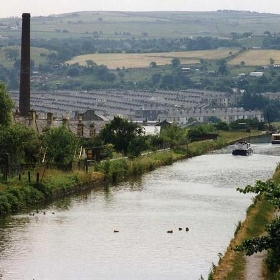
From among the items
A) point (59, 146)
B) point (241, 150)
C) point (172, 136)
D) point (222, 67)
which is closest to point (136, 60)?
point (222, 67)

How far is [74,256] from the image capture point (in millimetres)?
31312

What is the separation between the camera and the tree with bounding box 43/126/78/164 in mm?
49812

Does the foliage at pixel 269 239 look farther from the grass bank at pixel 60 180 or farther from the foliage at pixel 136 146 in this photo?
the foliage at pixel 136 146

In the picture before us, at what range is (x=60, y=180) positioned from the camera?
45.5 metres

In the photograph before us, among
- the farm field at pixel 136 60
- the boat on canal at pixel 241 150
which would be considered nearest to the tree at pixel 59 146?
the boat on canal at pixel 241 150

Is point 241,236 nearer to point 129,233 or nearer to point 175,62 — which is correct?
point 129,233

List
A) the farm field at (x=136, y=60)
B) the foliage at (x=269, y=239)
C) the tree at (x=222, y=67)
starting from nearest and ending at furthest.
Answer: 1. the foliage at (x=269, y=239)
2. the tree at (x=222, y=67)
3. the farm field at (x=136, y=60)

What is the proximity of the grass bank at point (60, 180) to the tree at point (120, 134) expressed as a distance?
1.14m

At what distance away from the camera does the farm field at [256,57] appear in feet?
599

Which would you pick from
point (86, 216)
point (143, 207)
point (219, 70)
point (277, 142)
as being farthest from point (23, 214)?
point (219, 70)

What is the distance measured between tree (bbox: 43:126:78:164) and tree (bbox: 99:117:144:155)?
9317 mm

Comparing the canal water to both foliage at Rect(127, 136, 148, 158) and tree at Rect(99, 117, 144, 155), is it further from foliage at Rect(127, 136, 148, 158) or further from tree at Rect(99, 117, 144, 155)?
tree at Rect(99, 117, 144, 155)

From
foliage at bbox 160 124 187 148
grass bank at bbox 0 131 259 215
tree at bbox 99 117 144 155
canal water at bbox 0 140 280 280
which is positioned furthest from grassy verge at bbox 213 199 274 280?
foliage at bbox 160 124 187 148

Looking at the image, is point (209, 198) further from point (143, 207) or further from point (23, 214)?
point (23, 214)
